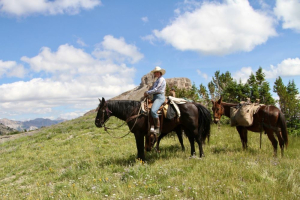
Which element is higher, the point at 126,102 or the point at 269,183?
the point at 126,102

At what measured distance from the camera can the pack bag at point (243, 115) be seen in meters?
8.33

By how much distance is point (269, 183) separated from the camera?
4789mm

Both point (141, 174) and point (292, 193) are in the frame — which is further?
point (141, 174)

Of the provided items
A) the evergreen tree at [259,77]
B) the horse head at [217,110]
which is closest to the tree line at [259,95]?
the evergreen tree at [259,77]

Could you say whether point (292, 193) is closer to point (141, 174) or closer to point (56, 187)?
point (141, 174)

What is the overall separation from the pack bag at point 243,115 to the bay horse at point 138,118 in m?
1.47

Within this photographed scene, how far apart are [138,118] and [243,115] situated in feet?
13.3

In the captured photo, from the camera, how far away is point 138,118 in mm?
7605

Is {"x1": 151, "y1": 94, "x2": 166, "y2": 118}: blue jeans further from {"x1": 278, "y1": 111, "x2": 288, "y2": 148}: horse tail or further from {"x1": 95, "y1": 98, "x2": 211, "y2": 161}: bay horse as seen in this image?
{"x1": 278, "y1": 111, "x2": 288, "y2": 148}: horse tail

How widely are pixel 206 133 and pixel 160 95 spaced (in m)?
2.62

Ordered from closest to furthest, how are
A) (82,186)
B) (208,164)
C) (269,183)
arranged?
1. (269,183)
2. (82,186)
3. (208,164)

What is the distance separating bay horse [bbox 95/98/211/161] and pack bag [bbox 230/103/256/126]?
1.47 metres

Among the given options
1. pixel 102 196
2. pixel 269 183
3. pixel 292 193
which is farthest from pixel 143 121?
pixel 292 193

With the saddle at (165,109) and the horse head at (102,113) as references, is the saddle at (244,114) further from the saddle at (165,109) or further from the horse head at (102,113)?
the horse head at (102,113)
